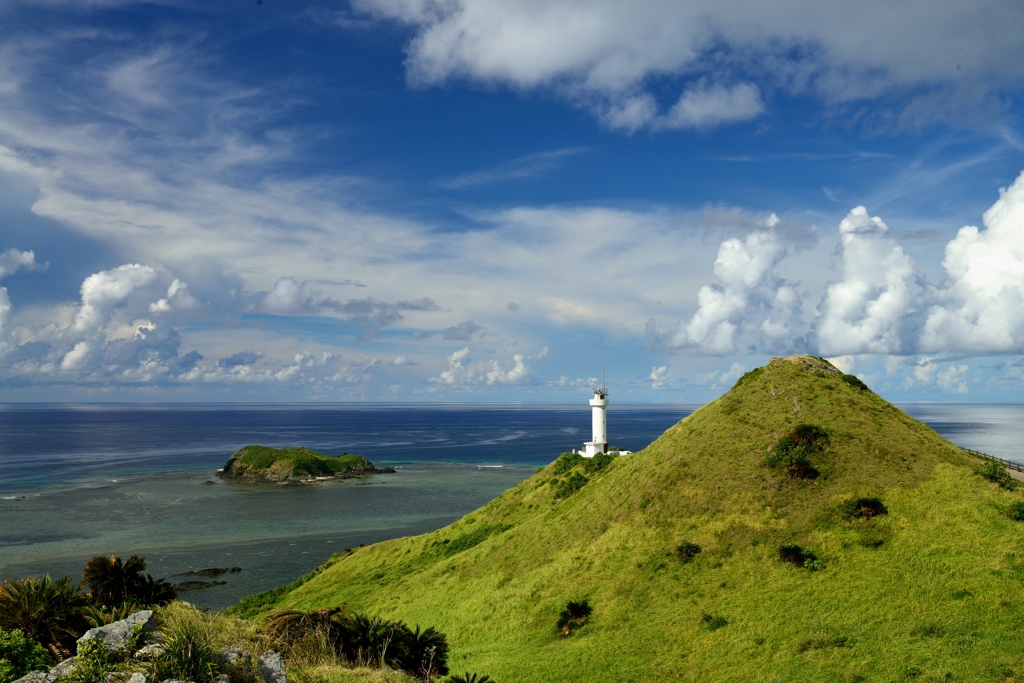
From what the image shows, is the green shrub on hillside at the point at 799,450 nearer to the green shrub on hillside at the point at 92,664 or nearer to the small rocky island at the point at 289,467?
the green shrub on hillside at the point at 92,664

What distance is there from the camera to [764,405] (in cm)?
5069

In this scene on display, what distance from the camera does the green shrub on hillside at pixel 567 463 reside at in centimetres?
6688

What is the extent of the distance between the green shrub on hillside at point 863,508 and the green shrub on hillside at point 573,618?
17889mm

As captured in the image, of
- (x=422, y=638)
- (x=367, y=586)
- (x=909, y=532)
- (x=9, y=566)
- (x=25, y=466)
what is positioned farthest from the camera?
(x=25, y=466)

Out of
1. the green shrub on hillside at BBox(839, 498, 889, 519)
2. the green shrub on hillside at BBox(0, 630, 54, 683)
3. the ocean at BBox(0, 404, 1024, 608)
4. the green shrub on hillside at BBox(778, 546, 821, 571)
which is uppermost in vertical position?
the green shrub on hillside at BBox(0, 630, 54, 683)

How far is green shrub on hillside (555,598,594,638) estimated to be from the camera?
34.0 m

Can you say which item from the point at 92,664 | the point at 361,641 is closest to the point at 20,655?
the point at 92,664

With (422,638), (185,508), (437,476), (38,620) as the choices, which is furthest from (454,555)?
(437,476)

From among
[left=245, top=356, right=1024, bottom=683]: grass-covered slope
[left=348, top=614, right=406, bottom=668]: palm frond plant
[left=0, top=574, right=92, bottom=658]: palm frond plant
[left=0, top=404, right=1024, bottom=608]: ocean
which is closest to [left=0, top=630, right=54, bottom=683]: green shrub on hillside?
[left=0, top=574, right=92, bottom=658]: palm frond plant

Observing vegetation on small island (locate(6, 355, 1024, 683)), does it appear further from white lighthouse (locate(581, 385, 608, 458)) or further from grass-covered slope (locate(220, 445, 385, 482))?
grass-covered slope (locate(220, 445, 385, 482))

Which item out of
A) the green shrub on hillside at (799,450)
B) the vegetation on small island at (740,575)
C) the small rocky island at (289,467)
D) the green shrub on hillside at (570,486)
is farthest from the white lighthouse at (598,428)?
the small rocky island at (289,467)

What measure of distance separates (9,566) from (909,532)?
106 metres

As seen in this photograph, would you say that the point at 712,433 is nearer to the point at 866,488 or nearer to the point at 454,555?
the point at 866,488

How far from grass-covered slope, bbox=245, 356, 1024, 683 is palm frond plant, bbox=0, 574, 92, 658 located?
62.7 feet
